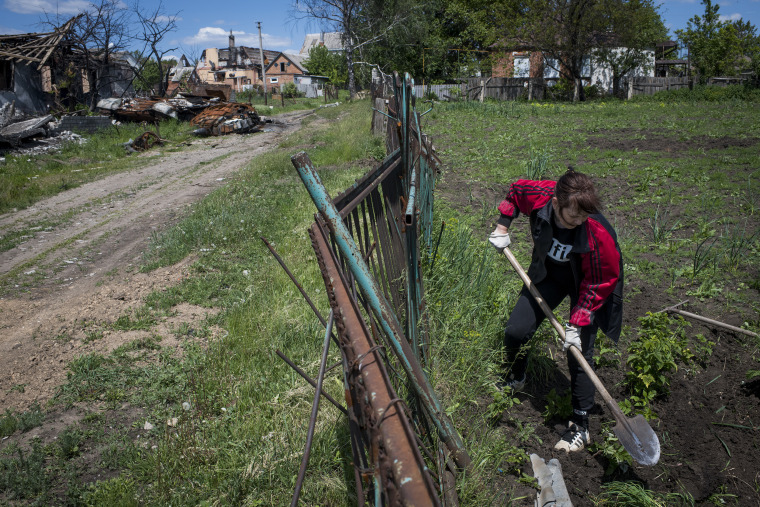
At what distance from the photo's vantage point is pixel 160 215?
→ 795 cm

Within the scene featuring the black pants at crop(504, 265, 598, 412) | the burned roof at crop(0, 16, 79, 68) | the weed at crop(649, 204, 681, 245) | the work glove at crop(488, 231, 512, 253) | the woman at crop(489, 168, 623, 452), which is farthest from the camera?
the burned roof at crop(0, 16, 79, 68)

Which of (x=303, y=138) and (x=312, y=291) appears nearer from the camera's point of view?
(x=312, y=291)

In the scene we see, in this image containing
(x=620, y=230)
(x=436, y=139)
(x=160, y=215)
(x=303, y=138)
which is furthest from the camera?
(x=303, y=138)

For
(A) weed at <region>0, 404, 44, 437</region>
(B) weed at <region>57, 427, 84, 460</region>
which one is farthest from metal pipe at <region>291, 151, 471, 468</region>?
(A) weed at <region>0, 404, 44, 437</region>

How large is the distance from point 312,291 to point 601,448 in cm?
267

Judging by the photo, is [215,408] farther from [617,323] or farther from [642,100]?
[642,100]

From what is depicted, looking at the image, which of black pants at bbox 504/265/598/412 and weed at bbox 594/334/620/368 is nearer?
black pants at bbox 504/265/598/412

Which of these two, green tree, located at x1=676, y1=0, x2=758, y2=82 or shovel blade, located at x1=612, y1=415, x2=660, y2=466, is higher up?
green tree, located at x1=676, y1=0, x2=758, y2=82

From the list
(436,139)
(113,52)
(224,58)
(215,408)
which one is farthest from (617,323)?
(224,58)

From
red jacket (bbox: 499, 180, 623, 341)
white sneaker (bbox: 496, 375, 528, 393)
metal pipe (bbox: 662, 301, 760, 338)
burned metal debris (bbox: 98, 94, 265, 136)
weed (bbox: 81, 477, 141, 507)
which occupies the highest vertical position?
burned metal debris (bbox: 98, 94, 265, 136)

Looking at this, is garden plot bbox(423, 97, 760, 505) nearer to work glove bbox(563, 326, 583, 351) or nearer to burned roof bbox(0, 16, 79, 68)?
work glove bbox(563, 326, 583, 351)

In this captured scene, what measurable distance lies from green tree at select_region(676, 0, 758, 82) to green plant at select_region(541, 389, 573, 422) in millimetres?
38674

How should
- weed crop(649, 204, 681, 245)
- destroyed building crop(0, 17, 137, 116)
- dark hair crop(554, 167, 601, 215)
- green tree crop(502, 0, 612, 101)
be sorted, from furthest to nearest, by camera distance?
green tree crop(502, 0, 612, 101) < destroyed building crop(0, 17, 137, 116) < weed crop(649, 204, 681, 245) < dark hair crop(554, 167, 601, 215)

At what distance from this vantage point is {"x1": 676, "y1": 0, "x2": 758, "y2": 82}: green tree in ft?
115
